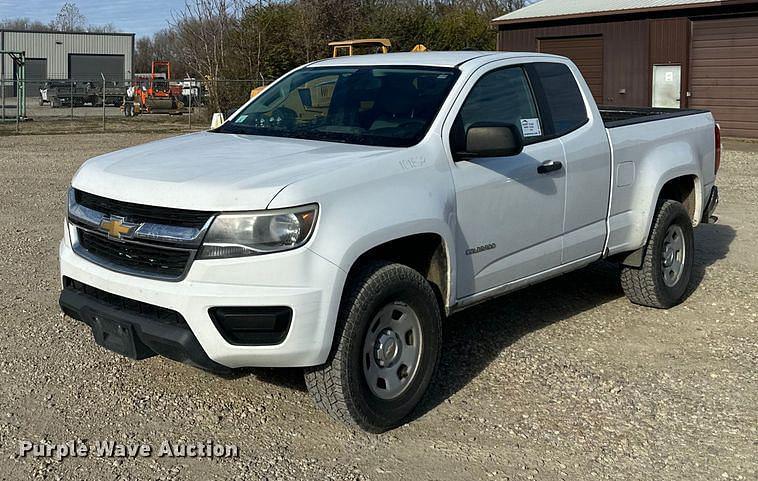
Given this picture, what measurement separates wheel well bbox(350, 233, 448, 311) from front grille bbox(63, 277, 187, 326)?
1136mm

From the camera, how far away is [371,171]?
14.0 feet

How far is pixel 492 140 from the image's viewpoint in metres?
4.63

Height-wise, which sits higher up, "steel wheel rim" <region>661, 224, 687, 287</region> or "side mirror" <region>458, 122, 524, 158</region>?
"side mirror" <region>458, 122, 524, 158</region>

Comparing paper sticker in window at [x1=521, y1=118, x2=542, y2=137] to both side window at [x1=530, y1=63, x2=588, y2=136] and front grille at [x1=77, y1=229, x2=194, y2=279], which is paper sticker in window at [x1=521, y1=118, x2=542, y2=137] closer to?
side window at [x1=530, y1=63, x2=588, y2=136]

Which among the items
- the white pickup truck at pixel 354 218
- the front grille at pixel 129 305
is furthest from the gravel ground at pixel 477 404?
the front grille at pixel 129 305

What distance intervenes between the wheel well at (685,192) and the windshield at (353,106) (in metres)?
2.75

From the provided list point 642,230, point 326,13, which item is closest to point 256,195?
point 642,230

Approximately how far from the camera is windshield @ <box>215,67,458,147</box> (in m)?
4.93

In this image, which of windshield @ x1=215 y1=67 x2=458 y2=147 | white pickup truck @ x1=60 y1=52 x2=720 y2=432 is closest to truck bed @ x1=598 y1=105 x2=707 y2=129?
white pickup truck @ x1=60 y1=52 x2=720 y2=432

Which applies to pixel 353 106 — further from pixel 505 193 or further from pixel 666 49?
pixel 666 49

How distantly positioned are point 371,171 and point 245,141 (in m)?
1.10

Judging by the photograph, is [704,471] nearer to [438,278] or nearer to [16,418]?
[438,278]

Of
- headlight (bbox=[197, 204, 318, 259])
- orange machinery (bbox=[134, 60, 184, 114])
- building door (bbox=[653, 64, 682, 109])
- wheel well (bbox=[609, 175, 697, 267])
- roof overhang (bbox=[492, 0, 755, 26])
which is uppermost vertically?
roof overhang (bbox=[492, 0, 755, 26])

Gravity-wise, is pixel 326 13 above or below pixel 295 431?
above
